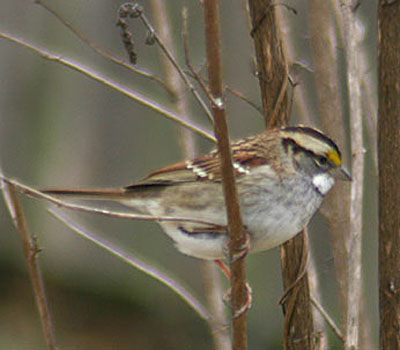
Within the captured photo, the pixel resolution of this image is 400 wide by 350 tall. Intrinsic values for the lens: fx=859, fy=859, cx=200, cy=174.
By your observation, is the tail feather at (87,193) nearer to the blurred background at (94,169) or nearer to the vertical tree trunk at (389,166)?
the vertical tree trunk at (389,166)

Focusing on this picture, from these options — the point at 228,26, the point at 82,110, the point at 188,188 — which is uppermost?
the point at 228,26

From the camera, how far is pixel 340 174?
10.7 feet

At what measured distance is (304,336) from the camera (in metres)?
2.88

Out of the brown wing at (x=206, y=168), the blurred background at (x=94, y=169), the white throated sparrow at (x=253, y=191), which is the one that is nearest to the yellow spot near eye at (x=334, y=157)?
the white throated sparrow at (x=253, y=191)

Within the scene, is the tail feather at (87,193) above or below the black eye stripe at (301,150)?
below

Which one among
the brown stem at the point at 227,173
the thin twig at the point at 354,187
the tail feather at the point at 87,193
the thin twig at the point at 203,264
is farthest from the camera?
the thin twig at the point at 203,264

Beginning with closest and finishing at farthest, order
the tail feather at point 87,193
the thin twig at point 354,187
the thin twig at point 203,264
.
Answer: the thin twig at point 354,187 < the tail feather at point 87,193 < the thin twig at point 203,264

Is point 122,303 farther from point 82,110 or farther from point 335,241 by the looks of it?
point 335,241

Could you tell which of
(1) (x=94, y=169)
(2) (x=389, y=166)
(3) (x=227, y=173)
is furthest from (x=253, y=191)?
(1) (x=94, y=169)

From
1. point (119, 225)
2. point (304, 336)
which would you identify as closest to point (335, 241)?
point (304, 336)

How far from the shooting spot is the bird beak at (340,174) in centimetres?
322

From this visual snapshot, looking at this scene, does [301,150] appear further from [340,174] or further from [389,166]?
[389,166]

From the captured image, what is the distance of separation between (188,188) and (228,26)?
4181 mm

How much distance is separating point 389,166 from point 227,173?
0.58 meters
